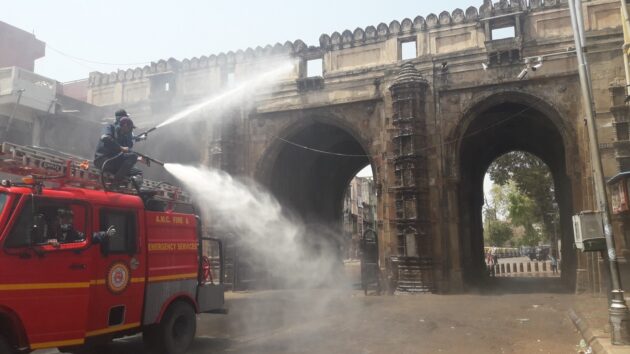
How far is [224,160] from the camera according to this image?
21.1 meters

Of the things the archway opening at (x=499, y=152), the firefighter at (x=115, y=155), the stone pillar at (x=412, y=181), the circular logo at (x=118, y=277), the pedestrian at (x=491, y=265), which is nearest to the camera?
the circular logo at (x=118, y=277)

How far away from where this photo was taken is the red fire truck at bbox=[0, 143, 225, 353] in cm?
625

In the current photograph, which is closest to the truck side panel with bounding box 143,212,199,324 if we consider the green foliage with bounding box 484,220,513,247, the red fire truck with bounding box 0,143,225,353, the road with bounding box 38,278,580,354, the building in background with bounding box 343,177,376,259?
the red fire truck with bounding box 0,143,225,353

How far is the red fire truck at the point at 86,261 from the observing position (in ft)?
20.5

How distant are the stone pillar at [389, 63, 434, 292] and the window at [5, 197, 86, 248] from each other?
12822 millimetres

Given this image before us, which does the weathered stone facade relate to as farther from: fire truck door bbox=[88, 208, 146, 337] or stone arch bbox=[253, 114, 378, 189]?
fire truck door bbox=[88, 208, 146, 337]

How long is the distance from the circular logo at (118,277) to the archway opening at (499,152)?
14.4m

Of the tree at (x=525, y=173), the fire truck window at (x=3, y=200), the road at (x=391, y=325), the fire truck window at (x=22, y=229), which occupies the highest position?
the tree at (x=525, y=173)

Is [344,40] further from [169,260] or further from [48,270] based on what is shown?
[48,270]

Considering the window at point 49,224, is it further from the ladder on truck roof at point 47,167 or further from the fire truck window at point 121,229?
the ladder on truck roof at point 47,167

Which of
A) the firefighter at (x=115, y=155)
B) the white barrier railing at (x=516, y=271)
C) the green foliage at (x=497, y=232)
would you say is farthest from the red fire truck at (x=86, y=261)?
the green foliage at (x=497, y=232)

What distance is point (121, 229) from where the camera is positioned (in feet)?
25.9

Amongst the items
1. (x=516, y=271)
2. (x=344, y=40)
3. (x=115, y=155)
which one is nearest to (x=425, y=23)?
(x=344, y=40)

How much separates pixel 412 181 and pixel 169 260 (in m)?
11.2
